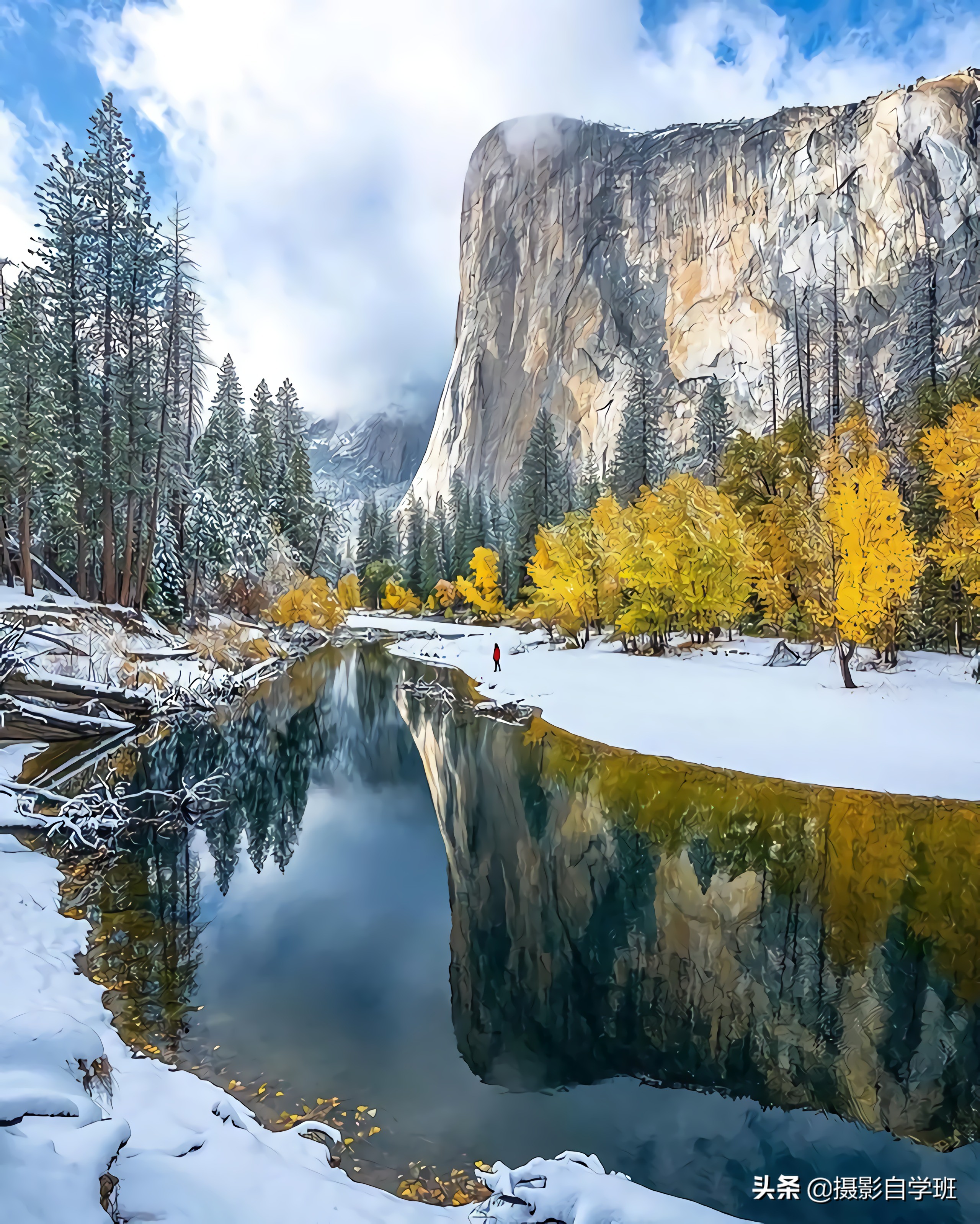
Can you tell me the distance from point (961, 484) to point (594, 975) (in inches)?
810

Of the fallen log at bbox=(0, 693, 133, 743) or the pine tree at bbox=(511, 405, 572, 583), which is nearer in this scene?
the fallen log at bbox=(0, 693, 133, 743)

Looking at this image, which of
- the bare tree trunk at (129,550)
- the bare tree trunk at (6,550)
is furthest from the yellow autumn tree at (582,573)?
the bare tree trunk at (6,550)

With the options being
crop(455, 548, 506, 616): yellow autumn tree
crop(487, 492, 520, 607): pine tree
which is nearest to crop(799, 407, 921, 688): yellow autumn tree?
crop(487, 492, 520, 607): pine tree

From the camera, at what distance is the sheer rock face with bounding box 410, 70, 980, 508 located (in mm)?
66875

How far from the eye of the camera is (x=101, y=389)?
23859 millimetres

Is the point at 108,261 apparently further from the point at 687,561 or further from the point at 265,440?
the point at 687,561

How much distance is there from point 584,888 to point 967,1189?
224 inches

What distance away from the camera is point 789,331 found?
3216 inches

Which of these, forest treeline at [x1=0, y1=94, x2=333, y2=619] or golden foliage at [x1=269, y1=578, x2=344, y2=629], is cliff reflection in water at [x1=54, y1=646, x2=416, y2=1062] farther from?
golden foliage at [x1=269, y1=578, x2=344, y2=629]

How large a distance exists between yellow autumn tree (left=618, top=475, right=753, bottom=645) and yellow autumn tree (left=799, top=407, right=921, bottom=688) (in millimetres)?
8457

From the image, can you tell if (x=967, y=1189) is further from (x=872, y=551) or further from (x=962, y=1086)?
(x=872, y=551)

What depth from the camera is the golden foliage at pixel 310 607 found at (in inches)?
1738

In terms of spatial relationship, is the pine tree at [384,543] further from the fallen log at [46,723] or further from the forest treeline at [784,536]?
the fallen log at [46,723]

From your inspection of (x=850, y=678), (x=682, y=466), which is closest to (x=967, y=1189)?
(x=850, y=678)
